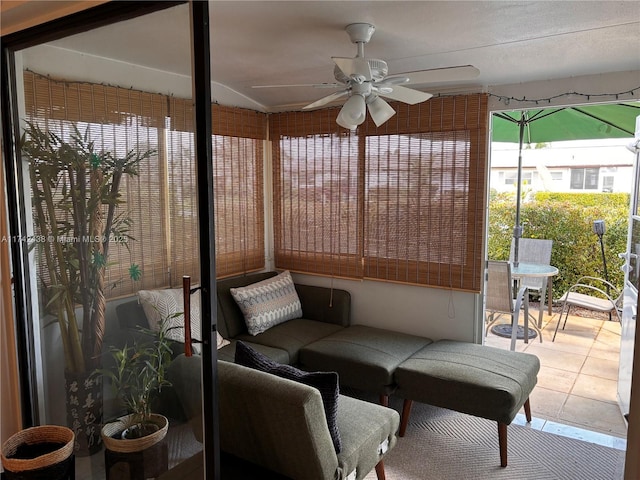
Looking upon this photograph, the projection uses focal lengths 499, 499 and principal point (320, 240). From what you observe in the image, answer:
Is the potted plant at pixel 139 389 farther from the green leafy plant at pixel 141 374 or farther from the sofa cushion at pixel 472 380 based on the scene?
the sofa cushion at pixel 472 380

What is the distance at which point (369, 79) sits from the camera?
238 centimetres

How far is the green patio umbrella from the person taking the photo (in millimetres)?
4047

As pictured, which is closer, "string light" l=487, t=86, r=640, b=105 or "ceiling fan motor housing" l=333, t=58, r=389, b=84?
"ceiling fan motor housing" l=333, t=58, r=389, b=84

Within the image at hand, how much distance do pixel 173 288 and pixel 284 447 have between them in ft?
2.55

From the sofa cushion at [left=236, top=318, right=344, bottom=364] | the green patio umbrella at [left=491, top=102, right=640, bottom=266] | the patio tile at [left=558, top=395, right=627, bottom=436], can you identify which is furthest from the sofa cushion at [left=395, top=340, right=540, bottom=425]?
the green patio umbrella at [left=491, top=102, right=640, bottom=266]

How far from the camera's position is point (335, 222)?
4219mm

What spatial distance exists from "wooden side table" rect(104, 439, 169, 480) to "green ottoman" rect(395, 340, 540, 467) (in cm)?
154

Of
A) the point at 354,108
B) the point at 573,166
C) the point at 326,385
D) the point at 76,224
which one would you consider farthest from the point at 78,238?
the point at 573,166

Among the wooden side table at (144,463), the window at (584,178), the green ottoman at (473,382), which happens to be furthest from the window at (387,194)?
the window at (584,178)

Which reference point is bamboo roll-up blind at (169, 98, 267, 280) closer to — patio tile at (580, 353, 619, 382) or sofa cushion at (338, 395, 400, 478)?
sofa cushion at (338, 395, 400, 478)

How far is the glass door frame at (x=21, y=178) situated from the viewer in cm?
176

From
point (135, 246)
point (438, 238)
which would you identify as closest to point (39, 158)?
point (135, 246)

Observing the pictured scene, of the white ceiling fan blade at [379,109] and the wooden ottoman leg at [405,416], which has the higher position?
the white ceiling fan blade at [379,109]

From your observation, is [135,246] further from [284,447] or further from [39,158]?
[284,447]
